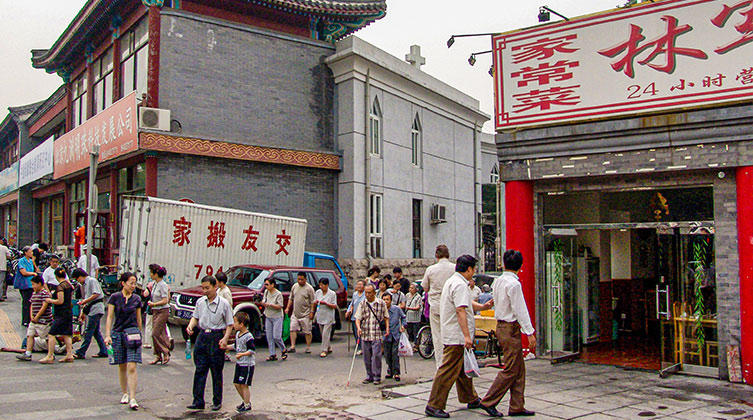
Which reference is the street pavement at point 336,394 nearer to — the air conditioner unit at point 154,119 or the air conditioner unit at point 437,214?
the air conditioner unit at point 154,119

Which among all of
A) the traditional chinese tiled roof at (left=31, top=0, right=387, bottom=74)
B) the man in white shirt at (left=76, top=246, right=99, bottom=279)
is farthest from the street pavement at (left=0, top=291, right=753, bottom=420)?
the traditional chinese tiled roof at (left=31, top=0, right=387, bottom=74)

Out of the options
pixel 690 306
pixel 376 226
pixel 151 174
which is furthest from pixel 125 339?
pixel 376 226

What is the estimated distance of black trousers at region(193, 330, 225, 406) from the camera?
7527 millimetres

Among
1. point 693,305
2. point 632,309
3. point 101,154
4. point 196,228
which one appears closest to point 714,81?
point 693,305

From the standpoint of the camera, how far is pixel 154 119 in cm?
1656

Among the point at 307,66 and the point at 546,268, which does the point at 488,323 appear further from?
the point at 307,66

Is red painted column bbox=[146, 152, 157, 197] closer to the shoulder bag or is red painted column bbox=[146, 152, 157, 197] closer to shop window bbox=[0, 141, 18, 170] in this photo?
the shoulder bag

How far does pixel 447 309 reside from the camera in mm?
A: 7145

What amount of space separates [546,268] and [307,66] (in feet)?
40.6

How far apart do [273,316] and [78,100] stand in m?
17.6

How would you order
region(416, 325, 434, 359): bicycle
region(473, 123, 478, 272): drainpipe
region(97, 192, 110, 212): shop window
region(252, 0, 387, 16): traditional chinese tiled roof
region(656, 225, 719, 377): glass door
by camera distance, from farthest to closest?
region(473, 123, 478, 272): drainpipe < region(97, 192, 110, 212): shop window < region(252, 0, 387, 16): traditional chinese tiled roof < region(416, 325, 434, 359): bicycle < region(656, 225, 719, 377): glass door

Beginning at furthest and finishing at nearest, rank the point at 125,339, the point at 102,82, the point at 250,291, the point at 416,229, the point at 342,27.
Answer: the point at 416,229
the point at 102,82
the point at 342,27
the point at 250,291
the point at 125,339

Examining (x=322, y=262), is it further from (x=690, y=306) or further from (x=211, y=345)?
(x=690, y=306)

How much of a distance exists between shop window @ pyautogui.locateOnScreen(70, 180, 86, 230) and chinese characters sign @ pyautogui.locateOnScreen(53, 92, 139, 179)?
1924 mm
